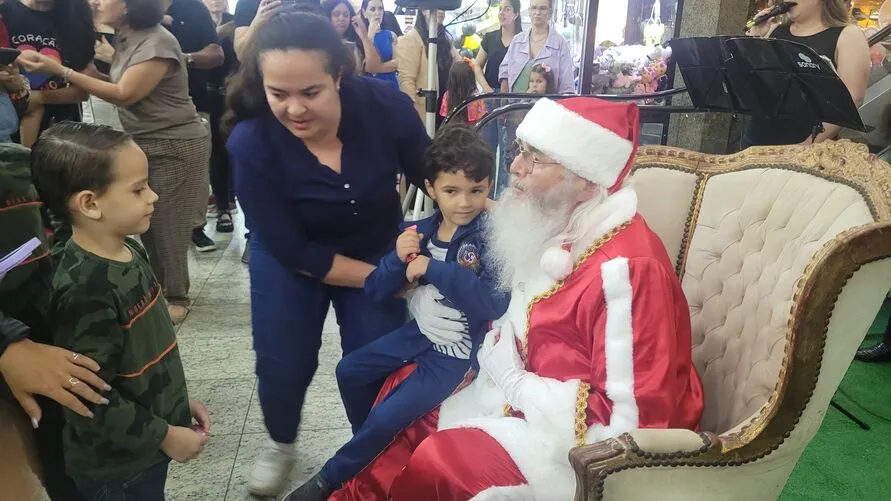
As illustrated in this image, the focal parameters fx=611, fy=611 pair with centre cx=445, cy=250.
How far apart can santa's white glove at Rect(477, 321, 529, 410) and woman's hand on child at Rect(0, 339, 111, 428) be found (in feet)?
2.58

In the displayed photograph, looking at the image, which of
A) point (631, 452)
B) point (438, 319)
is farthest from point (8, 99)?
point (631, 452)

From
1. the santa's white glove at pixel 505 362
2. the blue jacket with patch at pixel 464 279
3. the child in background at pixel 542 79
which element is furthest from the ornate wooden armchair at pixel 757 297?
the child in background at pixel 542 79

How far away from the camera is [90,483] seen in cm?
120

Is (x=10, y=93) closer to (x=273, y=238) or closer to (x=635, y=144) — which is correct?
(x=273, y=238)

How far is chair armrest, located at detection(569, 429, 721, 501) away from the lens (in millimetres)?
1045

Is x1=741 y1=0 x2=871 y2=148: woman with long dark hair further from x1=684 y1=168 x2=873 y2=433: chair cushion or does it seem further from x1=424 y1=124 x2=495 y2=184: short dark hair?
x1=424 y1=124 x2=495 y2=184: short dark hair

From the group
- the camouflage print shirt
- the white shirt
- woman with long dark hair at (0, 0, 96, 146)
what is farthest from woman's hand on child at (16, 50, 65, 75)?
the white shirt

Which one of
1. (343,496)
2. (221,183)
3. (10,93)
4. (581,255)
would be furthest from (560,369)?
(221,183)

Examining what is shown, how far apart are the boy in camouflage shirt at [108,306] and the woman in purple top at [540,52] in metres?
3.34

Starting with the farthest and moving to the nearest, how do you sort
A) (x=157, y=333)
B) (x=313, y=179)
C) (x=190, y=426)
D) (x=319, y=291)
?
(x=319, y=291)
(x=313, y=179)
(x=190, y=426)
(x=157, y=333)

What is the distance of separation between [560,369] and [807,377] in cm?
46

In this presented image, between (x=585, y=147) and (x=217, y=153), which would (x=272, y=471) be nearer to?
(x=585, y=147)

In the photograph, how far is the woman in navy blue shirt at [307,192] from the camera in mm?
1513

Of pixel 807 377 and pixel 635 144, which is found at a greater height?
pixel 635 144
